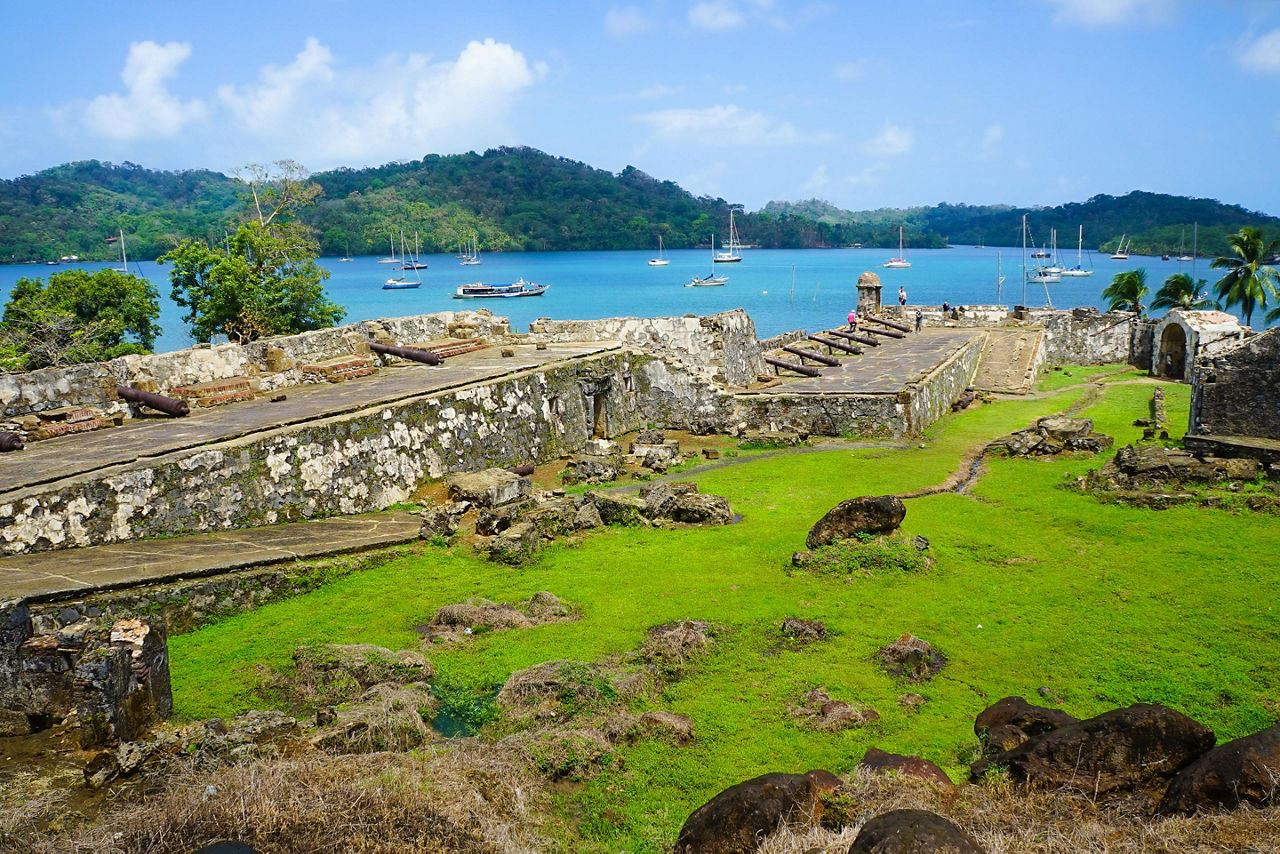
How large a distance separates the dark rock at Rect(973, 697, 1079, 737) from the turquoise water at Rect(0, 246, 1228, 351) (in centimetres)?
5946

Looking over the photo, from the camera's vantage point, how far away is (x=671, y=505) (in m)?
15.6

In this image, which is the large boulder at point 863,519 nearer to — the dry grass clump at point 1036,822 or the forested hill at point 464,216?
the dry grass clump at point 1036,822

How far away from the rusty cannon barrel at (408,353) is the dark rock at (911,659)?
14341 millimetres

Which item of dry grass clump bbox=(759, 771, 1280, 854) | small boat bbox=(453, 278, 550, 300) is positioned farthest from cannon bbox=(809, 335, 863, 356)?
small boat bbox=(453, 278, 550, 300)

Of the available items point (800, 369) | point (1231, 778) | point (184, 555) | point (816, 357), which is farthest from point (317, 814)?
point (816, 357)

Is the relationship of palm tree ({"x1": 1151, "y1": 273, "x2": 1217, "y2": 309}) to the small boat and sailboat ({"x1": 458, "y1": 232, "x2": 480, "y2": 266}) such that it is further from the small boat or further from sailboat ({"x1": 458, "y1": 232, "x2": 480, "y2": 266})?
sailboat ({"x1": 458, "y1": 232, "x2": 480, "y2": 266})

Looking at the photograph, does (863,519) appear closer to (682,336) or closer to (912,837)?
(912,837)

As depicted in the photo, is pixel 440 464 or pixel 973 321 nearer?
pixel 440 464

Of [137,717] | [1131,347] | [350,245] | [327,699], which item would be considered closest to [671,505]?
[327,699]

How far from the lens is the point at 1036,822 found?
5.91m

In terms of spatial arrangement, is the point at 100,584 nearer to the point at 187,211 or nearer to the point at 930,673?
the point at 930,673

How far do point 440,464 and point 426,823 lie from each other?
38.5ft

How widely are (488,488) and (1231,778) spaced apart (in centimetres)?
1174

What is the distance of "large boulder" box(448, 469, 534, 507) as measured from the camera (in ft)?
51.1
